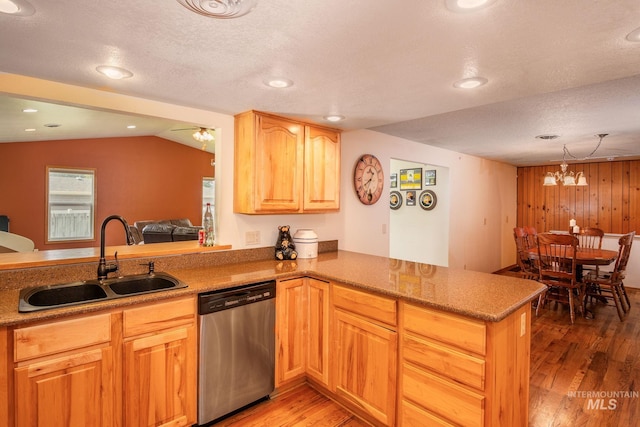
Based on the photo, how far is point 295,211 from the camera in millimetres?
2807

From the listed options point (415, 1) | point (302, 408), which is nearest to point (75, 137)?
point (302, 408)

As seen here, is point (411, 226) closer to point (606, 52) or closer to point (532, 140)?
point (532, 140)

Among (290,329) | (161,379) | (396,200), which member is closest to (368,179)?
(290,329)

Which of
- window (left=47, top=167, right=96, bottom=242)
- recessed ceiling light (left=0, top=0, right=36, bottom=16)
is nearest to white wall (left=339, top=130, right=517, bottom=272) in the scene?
recessed ceiling light (left=0, top=0, right=36, bottom=16)

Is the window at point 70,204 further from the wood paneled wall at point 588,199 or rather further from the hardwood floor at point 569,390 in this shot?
the wood paneled wall at point 588,199

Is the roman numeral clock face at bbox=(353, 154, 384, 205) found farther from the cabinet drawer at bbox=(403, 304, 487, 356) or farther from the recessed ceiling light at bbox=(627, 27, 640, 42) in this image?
the recessed ceiling light at bbox=(627, 27, 640, 42)

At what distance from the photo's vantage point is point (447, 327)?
5.40ft

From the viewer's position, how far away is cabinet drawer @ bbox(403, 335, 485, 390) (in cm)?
154

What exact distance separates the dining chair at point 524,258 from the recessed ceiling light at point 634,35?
3.52 metres

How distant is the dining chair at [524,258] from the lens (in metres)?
4.47

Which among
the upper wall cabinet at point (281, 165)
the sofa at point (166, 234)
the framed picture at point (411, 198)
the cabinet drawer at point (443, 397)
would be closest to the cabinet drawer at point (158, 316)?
the upper wall cabinet at point (281, 165)

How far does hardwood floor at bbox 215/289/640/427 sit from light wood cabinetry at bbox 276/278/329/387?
20cm

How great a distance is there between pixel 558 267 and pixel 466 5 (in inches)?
161

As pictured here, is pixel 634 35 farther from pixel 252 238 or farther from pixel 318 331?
pixel 252 238
